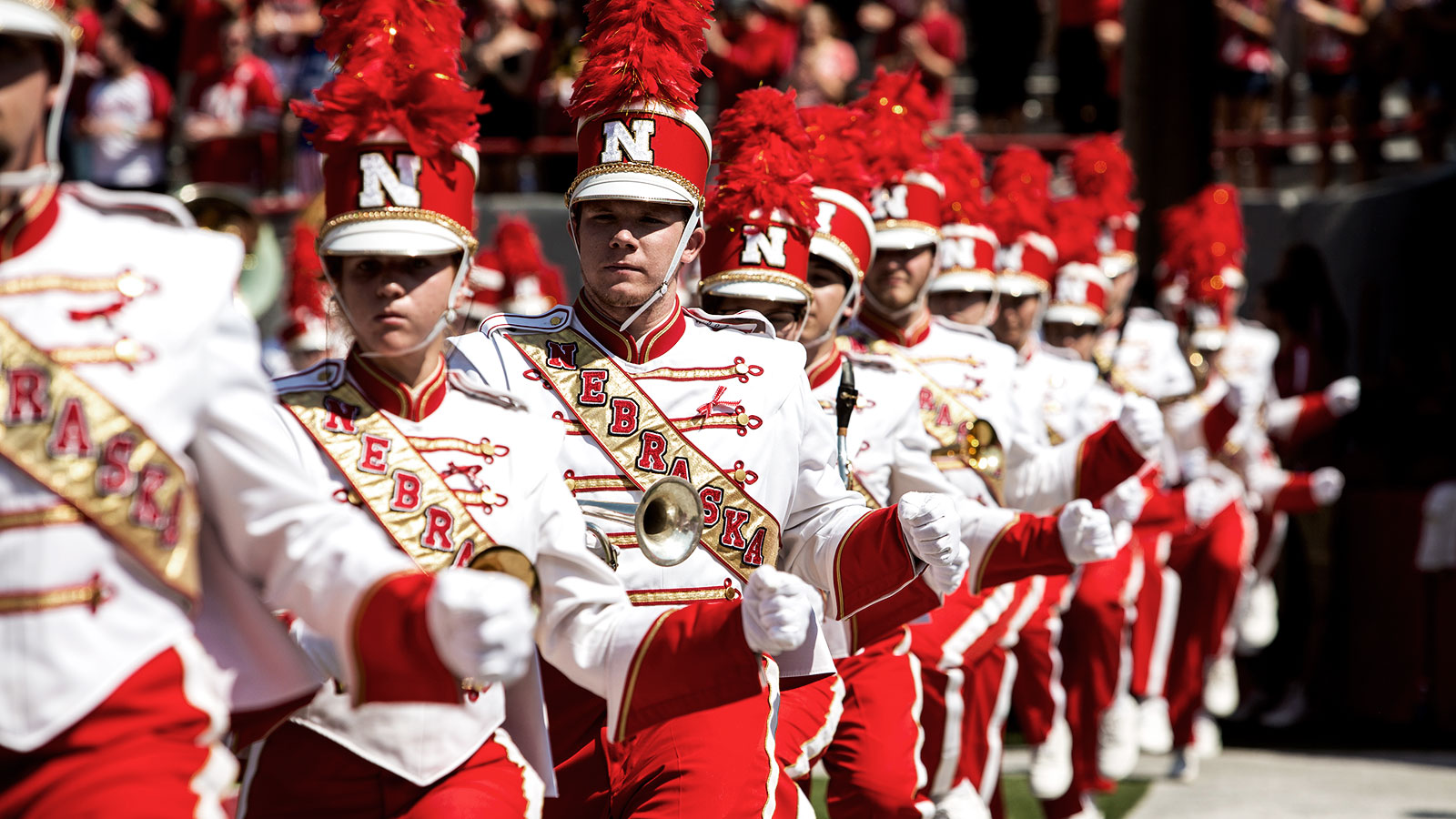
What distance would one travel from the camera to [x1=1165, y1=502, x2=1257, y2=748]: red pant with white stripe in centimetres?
1209

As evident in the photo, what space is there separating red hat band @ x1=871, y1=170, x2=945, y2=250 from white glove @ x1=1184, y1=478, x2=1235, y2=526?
5.06 meters

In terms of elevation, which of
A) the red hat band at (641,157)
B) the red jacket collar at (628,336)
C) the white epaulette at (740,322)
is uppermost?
the red hat band at (641,157)

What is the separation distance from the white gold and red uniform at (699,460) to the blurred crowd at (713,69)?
9.58 metres

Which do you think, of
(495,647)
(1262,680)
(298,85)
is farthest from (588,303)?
(298,85)

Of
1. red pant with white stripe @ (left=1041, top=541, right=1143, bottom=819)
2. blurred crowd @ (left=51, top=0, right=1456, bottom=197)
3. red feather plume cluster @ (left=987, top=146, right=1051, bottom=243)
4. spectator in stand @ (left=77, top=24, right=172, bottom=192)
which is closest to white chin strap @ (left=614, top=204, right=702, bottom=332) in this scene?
red feather plume cluster @ (left=987, top=146, right=1051, bottom=243)

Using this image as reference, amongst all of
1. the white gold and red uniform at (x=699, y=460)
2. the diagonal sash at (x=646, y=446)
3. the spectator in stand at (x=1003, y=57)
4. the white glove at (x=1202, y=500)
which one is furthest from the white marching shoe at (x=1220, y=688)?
the diagonal sash at (x=646, y=446)

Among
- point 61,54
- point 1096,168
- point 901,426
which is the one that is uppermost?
point 1096,168

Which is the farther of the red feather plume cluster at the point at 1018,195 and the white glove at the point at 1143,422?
the red feather plume cluster at the point at 1018,195

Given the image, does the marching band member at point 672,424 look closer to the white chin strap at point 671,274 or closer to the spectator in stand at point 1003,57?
the white chin strap at point 671,274

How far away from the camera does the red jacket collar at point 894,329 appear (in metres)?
7.31

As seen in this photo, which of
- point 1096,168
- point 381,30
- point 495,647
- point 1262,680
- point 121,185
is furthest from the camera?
point 121,185

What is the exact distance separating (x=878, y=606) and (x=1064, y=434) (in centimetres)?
370

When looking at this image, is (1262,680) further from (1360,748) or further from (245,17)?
(245,17)

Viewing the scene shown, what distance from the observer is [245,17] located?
55.3ft
